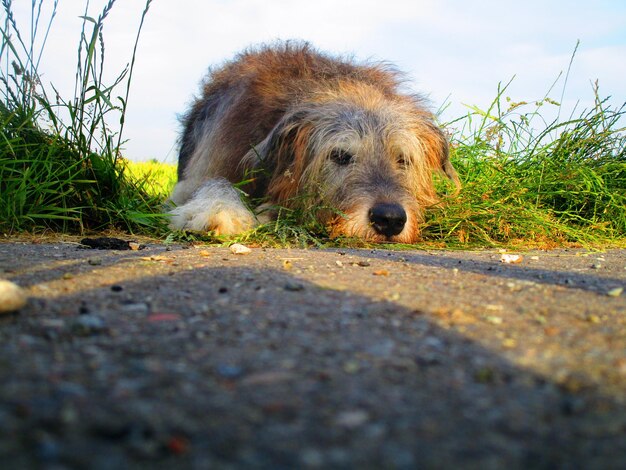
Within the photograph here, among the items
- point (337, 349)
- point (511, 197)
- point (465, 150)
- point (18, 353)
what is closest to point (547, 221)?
point (511, 197)

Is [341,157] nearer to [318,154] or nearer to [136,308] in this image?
[318,154]

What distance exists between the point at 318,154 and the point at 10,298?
3059mm

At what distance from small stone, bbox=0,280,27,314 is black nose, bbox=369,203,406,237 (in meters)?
2.82

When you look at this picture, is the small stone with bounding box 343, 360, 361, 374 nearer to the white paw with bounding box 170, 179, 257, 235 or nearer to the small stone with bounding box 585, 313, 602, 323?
the small stone with bounding box 585, 313, 602, 323

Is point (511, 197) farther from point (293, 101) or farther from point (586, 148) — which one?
A: point (293, 101)

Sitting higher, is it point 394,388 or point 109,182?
point 109,182

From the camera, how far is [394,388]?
3.88 feet

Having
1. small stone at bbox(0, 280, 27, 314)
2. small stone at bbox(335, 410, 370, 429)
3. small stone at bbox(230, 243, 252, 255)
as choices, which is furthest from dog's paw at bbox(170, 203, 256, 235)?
small stone at bbox(335, 410, 370, 429)

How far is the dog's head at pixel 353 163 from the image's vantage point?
4227mm

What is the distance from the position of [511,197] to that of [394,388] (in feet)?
14.0

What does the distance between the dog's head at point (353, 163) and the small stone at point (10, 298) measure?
8.98 feet

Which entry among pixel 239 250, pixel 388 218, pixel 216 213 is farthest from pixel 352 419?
pixel 216 213

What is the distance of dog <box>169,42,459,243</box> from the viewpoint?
426cm

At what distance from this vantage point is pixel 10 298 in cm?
162
